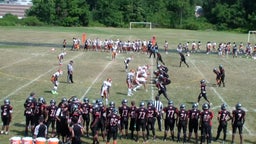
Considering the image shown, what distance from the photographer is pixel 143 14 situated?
341ft

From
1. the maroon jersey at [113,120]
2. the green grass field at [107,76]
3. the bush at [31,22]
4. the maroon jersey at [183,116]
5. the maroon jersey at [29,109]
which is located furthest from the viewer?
the bush at [31,22]

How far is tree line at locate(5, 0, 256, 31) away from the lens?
324 ft

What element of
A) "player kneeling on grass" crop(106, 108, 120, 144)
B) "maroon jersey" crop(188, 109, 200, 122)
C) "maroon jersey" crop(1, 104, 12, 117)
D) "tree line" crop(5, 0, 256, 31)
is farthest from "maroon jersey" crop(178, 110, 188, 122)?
"tree line" crop(5, 0, 256, 31)

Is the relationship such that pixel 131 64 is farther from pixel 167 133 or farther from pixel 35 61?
pixel 167 133

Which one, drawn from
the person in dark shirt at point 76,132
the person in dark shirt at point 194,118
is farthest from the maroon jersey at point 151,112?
the person in dark shirt at point 76,132

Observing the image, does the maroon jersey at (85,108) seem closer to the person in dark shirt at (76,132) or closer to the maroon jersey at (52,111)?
the maroon jersey at (52,111)

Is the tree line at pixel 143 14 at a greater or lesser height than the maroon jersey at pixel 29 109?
greater

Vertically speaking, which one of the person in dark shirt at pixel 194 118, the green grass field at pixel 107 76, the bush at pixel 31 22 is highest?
the bush at pixel 31 22

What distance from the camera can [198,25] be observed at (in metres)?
102

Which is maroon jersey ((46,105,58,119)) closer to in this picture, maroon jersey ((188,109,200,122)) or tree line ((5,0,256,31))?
maroon jersey ((188,109,200,122))

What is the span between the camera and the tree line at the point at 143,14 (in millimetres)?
98688

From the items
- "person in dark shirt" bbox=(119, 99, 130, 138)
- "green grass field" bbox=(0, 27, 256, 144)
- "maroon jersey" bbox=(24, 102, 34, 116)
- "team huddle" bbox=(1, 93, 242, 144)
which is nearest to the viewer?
"team huddle" bbox=(1, 93, 242, 144)

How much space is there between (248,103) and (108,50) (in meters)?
27.9

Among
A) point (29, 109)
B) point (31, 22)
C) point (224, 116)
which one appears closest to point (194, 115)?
point (224, 116)
